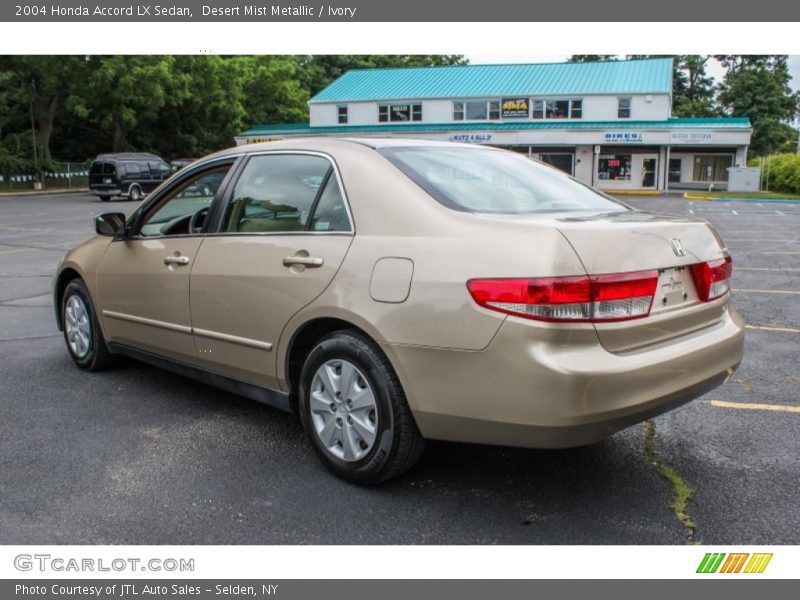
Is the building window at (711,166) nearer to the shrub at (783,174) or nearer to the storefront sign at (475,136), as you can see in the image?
the shrub at (783,174)

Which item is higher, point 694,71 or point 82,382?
point 694,71

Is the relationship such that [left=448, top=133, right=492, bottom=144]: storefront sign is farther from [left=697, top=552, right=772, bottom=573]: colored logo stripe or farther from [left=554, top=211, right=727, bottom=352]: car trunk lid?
[left=697, top=552, right=772, bottom=573]: colored logo stripe

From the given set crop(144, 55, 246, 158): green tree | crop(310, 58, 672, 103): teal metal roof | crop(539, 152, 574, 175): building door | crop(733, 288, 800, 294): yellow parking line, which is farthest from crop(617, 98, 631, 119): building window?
crop(733, 288, 800, 294): yellow parking line

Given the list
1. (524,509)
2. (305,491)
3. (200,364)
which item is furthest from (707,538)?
(200,364)

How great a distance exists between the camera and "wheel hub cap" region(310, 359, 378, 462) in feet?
11.6

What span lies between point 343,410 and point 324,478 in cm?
41

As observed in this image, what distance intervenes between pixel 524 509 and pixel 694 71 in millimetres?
78392

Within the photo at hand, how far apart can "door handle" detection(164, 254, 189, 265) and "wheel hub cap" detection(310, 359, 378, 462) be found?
1.31 metres

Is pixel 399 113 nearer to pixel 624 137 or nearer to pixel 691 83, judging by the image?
pixel 624 137

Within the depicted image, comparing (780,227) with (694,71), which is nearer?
(780,227)

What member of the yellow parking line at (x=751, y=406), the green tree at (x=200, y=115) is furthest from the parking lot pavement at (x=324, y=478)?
the green tree at (x=200, y=115)

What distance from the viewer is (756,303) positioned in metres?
8.30

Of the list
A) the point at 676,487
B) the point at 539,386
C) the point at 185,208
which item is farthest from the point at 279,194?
the point at 676,487

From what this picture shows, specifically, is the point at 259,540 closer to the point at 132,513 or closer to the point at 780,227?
the point at 132,513
